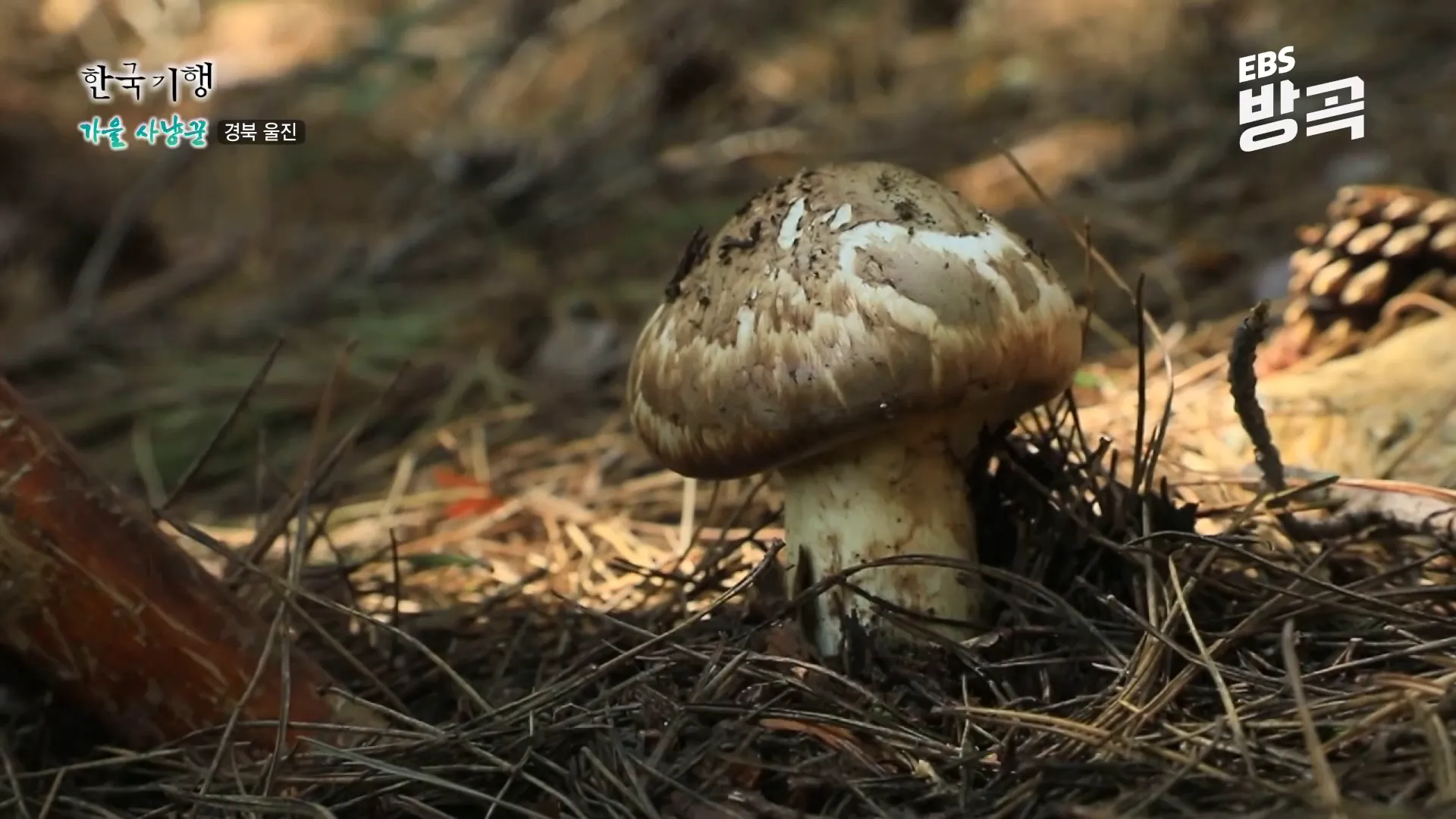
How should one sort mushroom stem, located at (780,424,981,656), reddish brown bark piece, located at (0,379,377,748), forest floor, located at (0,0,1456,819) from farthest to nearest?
mushroom stem, located at (780,424,981,656) < reddish brown bark piece, located at (0,379,377,748) < forest floor, located at (0,0,1456,819)

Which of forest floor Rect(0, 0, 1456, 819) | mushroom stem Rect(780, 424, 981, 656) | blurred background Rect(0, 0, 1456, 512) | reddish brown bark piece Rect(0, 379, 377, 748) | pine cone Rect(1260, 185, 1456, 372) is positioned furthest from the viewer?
blurred background Rect(0, 0, 1456, 512)

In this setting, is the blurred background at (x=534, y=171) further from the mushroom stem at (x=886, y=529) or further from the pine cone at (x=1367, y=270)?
the mushroom stem at (x=886, y=529)

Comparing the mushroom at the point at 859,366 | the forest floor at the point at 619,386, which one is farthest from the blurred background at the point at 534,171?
the mushroom at the point at 859,366

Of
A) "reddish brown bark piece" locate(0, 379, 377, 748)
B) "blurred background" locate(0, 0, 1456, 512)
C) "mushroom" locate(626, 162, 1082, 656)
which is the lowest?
"reddish brown bark piece" locate(0, 379, 377, 748)

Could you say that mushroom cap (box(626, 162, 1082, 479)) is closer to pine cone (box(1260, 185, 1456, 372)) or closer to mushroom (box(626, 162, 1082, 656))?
mushroom (box(626, 162, 1082, 656))

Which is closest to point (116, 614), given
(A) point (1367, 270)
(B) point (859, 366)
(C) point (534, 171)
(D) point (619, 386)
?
(B) point (859, 366)

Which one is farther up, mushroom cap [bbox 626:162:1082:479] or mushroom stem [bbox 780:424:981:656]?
mushroom cap [bbox 626:162:1082:479]

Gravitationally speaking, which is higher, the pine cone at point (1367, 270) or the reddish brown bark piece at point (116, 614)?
the pine cone at point (1367, 270)

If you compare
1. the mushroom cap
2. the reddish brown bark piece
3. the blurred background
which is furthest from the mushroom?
the blurred background
